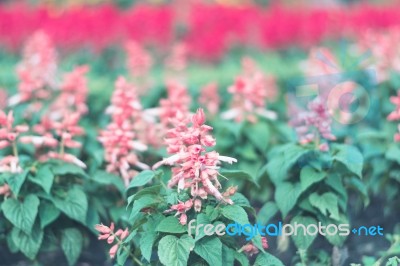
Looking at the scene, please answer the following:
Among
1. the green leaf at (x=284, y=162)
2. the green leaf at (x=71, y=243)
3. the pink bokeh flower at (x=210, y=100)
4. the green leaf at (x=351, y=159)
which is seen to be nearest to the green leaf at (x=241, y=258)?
the green leaf at (x=284, y=162)

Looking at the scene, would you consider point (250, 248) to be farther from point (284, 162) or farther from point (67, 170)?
point (67, 170)

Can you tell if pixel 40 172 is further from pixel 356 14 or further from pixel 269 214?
pixel 356 14

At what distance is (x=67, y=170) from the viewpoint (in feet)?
13.8

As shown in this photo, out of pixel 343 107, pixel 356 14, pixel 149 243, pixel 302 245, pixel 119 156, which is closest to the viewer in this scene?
pixel 149 243

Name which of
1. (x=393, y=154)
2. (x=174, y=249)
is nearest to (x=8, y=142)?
(x=174, y=249)

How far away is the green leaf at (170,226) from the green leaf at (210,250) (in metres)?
0.11

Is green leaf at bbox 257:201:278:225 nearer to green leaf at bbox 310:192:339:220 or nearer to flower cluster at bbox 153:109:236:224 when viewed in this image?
green leaf at bbox 310:192:339:220

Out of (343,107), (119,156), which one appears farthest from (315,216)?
(343,107)

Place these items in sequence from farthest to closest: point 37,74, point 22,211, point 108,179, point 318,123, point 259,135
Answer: point 37,74, point 259,135, point 108,179, point 318,123, point 22,211

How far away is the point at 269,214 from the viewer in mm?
4102

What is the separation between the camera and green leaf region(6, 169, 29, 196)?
12.7ft

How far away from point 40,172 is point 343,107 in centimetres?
264

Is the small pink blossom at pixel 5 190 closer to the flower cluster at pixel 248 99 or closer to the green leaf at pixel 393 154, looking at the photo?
the flower cluster at pixel 248 99

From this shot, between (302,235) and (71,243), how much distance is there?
1.28m
